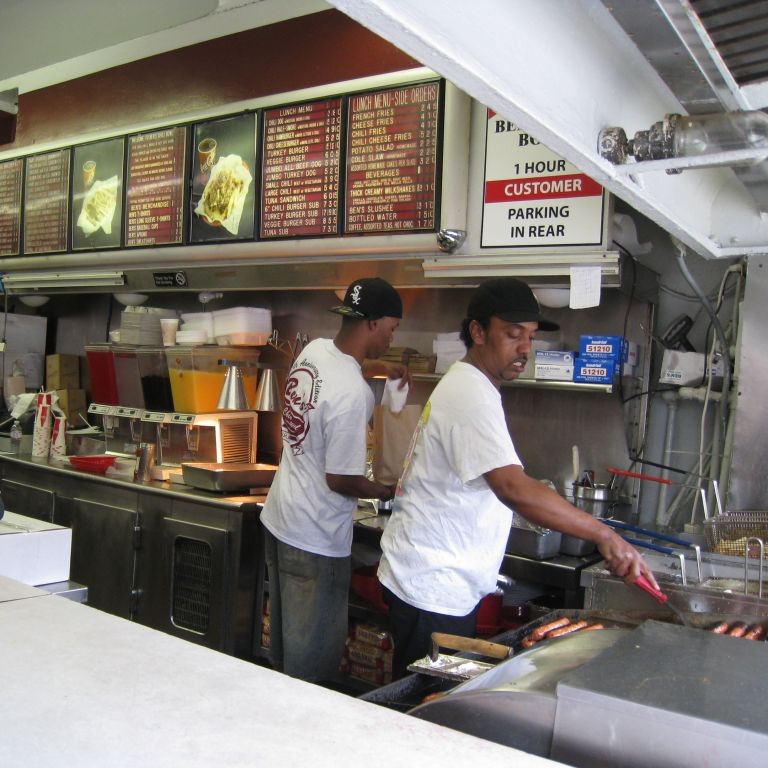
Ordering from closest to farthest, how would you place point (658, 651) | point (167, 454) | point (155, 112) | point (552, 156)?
point (658, 651), point (552, 156), point (167, 454), point (155, 112)

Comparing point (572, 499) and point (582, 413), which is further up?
point (582, 413)

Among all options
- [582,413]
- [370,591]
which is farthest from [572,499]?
[370,591]

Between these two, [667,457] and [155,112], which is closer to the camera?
[667,457]

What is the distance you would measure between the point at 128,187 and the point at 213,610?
8.49 feet

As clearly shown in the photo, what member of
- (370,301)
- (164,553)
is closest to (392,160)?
(370,301)

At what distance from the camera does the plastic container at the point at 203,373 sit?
14.7 ft

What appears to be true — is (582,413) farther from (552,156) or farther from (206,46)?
(206,46)

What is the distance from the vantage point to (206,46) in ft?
15.2

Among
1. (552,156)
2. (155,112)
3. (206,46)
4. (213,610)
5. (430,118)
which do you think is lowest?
(213,610)

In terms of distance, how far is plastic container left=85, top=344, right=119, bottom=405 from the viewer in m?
5.02

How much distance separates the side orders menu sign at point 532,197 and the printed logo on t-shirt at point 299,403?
978 millimetres

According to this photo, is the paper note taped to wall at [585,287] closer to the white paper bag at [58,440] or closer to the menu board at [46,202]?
the white paper bag at [58,440]

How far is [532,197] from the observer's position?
3.28 m

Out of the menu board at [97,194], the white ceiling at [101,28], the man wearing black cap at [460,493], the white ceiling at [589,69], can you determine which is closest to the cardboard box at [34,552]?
the man wearing black cap at [460,493]
